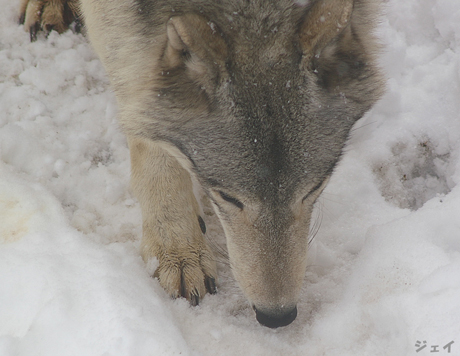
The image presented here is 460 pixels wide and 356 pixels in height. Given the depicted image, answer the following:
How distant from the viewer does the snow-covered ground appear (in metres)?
2.15

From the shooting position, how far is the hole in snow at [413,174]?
10.5 feet

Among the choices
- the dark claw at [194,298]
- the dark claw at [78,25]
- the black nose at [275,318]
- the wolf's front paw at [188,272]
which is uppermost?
the dark claw at [78,25]

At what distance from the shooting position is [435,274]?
221 cm

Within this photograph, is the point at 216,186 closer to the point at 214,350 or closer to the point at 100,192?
the point at 214,350

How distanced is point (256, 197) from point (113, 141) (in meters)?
1.61

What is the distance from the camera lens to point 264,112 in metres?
2.03

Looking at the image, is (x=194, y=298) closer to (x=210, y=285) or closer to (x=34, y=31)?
(x=210, y=285)

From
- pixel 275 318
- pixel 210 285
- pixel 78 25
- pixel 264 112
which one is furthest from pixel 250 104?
pixel 78 25

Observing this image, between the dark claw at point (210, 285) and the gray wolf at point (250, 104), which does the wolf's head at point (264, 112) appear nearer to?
the gray wolf at point (250, 104)

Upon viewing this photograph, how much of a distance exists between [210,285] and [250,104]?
116 cm

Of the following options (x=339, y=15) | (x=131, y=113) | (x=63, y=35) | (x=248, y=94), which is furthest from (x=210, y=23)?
(x=63, y=35)

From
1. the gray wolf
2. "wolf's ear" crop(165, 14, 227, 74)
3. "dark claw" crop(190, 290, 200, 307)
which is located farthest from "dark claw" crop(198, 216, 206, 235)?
"wolf's ear" crop(165, 14, 227, 74)

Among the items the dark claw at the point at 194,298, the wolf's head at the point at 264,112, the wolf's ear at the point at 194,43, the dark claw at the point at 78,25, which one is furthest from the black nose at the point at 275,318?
the dark claw at the point at 78,25

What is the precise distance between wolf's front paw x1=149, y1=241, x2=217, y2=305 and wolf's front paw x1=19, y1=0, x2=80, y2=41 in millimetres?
2408
